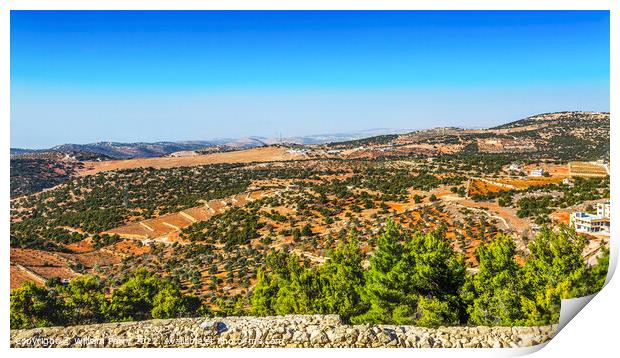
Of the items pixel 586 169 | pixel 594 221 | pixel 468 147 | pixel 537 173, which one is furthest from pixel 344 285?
pixel 468 147

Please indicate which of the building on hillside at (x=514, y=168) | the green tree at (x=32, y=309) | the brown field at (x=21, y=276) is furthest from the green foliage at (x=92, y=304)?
the building on hillside at (x=514, y=168)

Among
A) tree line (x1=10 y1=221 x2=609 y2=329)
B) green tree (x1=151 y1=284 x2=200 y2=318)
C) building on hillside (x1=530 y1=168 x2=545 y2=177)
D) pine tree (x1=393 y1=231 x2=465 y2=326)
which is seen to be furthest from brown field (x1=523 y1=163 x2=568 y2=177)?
green tree (x1=151 y1=284 x2=200 y2=318)

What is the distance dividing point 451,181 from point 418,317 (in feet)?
46.3

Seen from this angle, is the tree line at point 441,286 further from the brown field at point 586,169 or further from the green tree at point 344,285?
the brown field at point 586,169

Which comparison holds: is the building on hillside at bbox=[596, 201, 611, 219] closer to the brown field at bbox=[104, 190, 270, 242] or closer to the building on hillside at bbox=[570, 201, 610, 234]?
the building on hillside at bbox=[570, 201, 610, 234]

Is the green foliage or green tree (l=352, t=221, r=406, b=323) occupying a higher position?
green tree (l=352, t=221, r=406, b=323)

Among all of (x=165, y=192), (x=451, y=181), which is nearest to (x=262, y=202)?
(x=165, y=192)

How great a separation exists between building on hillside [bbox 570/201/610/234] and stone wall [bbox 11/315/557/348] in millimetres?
4177

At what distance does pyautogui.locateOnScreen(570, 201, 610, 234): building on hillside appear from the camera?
930 centimetres

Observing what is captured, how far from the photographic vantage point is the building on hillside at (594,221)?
366 inches

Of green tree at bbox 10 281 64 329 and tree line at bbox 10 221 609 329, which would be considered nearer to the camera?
tree line at bbox 10 221 609 329

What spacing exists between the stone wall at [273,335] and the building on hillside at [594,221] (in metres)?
4.18

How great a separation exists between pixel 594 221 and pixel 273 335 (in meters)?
8.06

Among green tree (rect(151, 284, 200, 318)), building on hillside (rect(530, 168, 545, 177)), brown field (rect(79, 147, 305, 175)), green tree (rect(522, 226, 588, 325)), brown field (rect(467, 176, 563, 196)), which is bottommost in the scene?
green tree (rect(151, 284, 200, 318))
